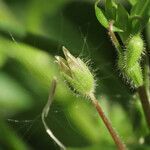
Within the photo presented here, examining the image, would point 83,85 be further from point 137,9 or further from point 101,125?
point 101,125

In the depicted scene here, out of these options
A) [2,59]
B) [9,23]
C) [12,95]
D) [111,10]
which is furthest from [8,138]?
[111,10]

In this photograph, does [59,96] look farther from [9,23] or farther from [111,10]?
[111,10]

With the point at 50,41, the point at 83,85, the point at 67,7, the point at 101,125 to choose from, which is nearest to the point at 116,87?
the point at 101,125

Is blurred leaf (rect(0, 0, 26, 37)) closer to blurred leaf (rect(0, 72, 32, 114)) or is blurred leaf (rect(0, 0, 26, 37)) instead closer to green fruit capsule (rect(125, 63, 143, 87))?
blurred leaf (rect(0, 72, 32, 114))

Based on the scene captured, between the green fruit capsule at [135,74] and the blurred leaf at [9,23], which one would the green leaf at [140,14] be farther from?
the blurred leaf at [9,23]

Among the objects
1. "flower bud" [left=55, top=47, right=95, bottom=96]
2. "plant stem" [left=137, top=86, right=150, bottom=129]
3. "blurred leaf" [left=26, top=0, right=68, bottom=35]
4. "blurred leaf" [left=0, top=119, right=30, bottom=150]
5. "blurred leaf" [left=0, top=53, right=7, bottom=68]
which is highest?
"flower bud" [left=55, top=47, right=95, bottom=96]

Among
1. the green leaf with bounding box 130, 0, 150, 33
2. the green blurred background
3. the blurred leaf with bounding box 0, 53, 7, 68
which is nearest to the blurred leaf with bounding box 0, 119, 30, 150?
the green blurred background
